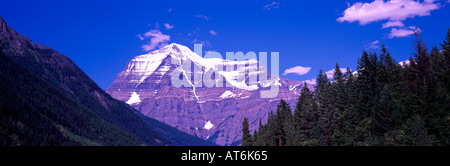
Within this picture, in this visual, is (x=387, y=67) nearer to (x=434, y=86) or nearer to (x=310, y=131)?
(x=434, y=86)

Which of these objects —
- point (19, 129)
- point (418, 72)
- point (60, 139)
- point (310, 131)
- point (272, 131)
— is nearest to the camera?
point (418, 72)

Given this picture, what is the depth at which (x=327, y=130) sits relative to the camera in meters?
85.2

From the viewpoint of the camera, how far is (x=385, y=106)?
68.9m

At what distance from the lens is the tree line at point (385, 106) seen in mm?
60594

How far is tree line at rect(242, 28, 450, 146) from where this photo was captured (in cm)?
6059

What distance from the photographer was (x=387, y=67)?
277 ft
